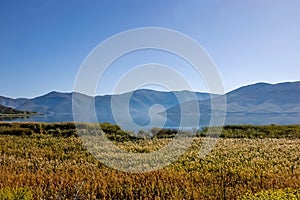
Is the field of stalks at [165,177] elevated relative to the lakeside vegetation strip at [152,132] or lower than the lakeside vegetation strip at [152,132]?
lower

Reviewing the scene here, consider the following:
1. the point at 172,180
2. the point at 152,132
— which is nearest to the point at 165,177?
the point at 172,180

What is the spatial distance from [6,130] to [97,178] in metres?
23.0

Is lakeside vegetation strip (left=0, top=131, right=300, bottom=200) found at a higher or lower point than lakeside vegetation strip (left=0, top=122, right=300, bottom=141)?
lower

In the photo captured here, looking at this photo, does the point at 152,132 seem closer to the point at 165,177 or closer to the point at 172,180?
the point at 165,177

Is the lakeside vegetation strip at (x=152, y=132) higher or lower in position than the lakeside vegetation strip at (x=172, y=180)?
higher

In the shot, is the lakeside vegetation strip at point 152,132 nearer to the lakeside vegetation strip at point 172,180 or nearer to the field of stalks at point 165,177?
the field of stalks at point 165,177

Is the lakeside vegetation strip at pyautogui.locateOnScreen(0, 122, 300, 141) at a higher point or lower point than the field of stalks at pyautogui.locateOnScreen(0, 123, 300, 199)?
higher

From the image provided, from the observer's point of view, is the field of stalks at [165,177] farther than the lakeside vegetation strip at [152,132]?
No

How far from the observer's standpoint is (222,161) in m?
13.3

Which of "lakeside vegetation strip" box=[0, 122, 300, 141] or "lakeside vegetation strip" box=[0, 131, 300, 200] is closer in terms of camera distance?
"lakeside vegetation strip" box=[0, 131, 300, 200]

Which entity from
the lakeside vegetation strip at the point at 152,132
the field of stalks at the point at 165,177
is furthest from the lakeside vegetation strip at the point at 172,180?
the lakeside vegetation strip at the point at 152,132

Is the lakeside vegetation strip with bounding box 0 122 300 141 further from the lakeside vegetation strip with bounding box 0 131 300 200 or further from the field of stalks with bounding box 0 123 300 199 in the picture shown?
the lakeside vegetation strip with bounding box 0 131 300 200

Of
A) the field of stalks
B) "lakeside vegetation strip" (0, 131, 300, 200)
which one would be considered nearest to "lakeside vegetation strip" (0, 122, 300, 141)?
the field of stalks

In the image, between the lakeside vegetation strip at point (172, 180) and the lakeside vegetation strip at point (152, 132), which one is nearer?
the lakeside vegetation strip at point (172, 180)
